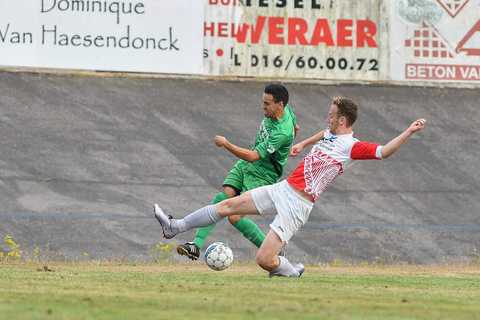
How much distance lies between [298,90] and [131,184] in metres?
7.35

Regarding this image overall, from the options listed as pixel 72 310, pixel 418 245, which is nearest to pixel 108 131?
pixel 418 245

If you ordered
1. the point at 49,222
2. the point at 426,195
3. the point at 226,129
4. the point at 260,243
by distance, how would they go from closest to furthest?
1. the point at 260,243
2. the point at 49,222
3. the point at 426,195
4. the point at 226,129

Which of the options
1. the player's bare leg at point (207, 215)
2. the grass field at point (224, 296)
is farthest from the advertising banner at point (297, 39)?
the player's bare leg at point (207, 215)

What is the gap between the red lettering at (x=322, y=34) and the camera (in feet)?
103

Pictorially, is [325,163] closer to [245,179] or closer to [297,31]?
[245,179]

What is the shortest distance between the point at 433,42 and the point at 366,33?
170cm

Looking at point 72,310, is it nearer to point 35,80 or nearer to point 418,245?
point 418,245

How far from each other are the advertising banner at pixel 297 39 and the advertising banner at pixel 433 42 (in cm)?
38

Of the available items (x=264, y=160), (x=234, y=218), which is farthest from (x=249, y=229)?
(x=264, y=160)

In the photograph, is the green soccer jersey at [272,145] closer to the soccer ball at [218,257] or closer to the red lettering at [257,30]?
the soccer ball at [218,257]

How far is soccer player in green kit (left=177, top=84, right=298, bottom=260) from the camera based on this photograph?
614 inches

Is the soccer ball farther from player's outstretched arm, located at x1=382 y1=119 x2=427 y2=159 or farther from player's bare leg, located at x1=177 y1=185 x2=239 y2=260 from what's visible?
player's outstretched arm, located at x1=382 y1=119 x2=427 y2=159

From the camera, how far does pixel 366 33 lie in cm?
3175

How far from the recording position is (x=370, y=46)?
3177 cm
